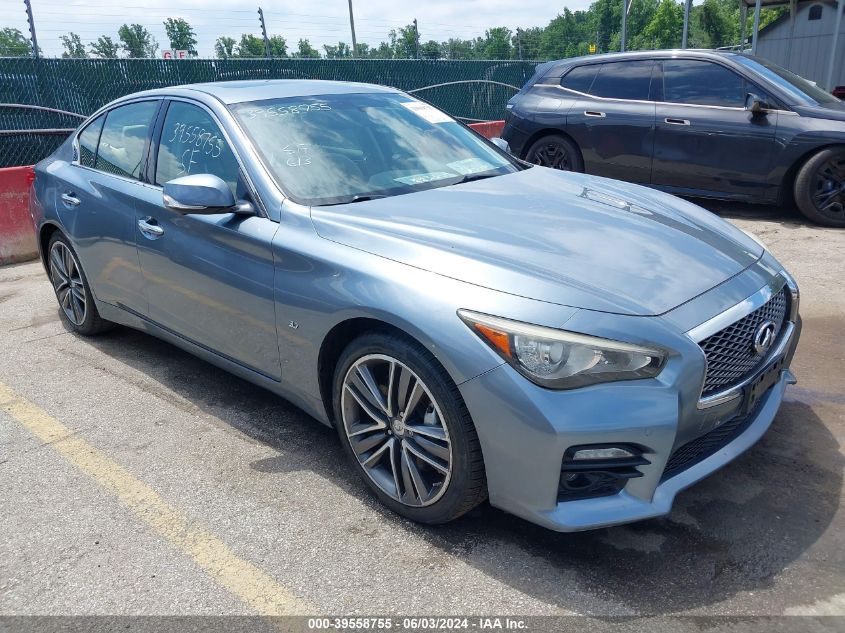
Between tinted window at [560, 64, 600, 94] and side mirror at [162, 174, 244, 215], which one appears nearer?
side mirror at [162, 174, 244, 215]

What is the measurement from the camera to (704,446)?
8.54 feet

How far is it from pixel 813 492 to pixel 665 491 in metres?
0.87

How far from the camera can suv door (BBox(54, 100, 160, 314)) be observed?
4.05 meters

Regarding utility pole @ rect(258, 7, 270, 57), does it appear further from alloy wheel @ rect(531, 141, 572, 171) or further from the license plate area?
the license plate area

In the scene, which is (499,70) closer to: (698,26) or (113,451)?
(113,451)

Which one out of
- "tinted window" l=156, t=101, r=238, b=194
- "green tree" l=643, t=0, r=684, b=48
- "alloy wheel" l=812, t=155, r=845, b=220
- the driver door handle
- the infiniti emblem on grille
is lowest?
"alloy wheel" l=812, t=155, r=845, b=220

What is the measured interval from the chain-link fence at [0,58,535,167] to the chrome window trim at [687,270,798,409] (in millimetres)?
9054

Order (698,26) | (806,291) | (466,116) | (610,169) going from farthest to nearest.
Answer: (698,26)
(466,116)
(610,169)
(806,291)

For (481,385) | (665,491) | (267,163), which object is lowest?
(665,491)

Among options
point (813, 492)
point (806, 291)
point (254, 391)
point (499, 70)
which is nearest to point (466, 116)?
point (499, 70)

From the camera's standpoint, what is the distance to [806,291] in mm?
5230

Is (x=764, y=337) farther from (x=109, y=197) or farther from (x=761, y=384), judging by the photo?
(x=109, y=197)

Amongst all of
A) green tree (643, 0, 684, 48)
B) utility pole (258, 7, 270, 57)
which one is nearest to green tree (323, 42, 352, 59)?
utility pole (258, 7, 270, 57)

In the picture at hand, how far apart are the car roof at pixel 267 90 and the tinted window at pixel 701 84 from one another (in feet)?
14.6
